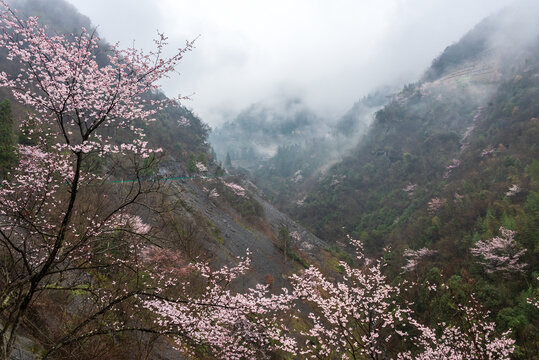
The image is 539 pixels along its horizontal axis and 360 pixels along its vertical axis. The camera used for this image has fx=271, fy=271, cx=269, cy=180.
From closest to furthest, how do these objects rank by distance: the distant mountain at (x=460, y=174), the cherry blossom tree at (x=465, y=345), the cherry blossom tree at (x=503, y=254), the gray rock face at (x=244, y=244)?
the cherry blossom tree at (x=465, y=345), the cherry blossom tree at (x=503, y=254), the distant mountain at (x=460, y=174), the gray rock face at (x=244, y=244)

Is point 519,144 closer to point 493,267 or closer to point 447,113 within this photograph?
point 493,267

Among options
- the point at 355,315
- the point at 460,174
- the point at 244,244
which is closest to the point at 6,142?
the point at 244,244

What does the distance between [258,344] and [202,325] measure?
6177mm

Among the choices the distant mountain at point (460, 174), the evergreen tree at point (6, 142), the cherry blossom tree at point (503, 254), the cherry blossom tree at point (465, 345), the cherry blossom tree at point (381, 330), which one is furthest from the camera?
the distant mountain at point (460, 174)

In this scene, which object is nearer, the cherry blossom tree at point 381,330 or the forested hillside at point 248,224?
the forested hillside at point 248,224

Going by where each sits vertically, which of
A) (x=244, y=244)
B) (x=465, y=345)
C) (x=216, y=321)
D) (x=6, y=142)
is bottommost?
(x=216, y=321)

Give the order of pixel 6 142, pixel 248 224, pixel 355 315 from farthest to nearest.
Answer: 1. pixel 248 224
2. pixel 6 142
3. pixel 355 315

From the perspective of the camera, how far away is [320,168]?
5103 inches

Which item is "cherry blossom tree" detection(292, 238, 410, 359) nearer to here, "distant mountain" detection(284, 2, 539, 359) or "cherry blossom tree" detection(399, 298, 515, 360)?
"cherry blossom tree" detection(399, 298, 515, 360)

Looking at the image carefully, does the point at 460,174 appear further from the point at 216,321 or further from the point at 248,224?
the point at 216,321

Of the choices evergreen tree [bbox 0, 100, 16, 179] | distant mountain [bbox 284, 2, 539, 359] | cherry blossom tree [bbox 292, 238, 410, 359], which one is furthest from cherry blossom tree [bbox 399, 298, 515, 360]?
evergreen tree [bbox 0, 100, 16, 179]

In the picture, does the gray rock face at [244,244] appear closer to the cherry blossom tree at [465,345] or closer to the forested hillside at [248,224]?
the forested hillside at [248,224]

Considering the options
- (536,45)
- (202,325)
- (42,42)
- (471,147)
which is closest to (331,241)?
(471,147)

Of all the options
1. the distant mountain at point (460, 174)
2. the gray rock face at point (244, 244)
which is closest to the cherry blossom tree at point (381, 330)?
the distant mountain at point (460, 174)
